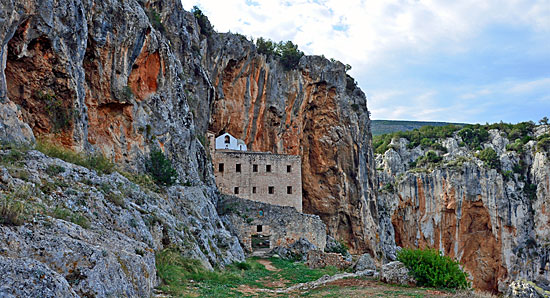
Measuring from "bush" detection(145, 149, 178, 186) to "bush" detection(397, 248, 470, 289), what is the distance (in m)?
12.6

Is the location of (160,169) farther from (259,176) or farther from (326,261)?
(259,176)

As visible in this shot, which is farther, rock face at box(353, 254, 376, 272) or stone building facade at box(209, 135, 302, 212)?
stone building facade at box(209, 135, 302, 212)

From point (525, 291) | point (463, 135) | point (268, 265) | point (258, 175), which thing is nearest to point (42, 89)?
point (268, 265)

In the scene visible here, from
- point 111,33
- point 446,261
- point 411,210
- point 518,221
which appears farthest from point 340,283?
point 518,221

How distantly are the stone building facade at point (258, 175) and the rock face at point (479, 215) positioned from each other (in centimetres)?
2525

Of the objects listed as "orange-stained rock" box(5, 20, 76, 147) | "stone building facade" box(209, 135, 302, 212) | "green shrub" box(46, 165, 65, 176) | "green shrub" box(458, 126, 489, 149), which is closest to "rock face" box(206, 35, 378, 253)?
"stone building facade" box(209, 135, 302, 212)

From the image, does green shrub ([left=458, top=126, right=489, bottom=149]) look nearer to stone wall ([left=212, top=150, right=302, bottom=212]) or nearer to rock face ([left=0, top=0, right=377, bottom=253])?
rock face ([left=0, top=0, right=377, bottom=253])

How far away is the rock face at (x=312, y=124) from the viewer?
40.8 m

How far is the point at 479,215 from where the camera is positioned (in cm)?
6112

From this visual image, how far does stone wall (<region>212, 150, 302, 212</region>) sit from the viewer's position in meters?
33.8

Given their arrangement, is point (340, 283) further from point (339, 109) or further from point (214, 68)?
point (339, 109)

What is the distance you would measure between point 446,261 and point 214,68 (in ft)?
91.5

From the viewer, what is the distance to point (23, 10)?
48.9 ft

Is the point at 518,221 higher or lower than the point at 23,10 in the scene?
lower
